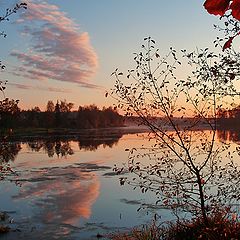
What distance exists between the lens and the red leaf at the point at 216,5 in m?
1.06

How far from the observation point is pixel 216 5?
107cm

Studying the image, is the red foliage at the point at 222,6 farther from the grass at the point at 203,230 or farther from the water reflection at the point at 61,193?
the water reflection at the point at 61,193

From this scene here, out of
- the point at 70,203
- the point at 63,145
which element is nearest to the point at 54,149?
the point at 63,145

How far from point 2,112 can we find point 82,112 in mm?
128243

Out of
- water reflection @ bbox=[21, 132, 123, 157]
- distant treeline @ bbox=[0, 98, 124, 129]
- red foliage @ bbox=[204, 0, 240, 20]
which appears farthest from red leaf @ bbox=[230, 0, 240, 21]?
distant treeline @ bbox=[0, 98, 124, 129]

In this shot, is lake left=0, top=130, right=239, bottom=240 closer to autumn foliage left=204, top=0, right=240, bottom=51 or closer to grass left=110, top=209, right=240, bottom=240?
grass left=110, top=209, right=240, bottom=240

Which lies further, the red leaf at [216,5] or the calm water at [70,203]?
the calm water at [70,203]

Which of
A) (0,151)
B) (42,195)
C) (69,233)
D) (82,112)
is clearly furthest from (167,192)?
(82,112)

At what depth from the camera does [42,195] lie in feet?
66.4

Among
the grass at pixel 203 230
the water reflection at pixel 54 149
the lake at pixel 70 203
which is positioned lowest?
the lake at pixel 70 203

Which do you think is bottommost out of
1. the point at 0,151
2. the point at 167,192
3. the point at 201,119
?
the point at 167,192

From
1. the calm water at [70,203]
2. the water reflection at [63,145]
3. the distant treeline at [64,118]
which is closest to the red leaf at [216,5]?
the calm water at [70,203]

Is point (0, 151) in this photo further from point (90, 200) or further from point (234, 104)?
point (90, 200)

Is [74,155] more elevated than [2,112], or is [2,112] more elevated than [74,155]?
[2,112]
